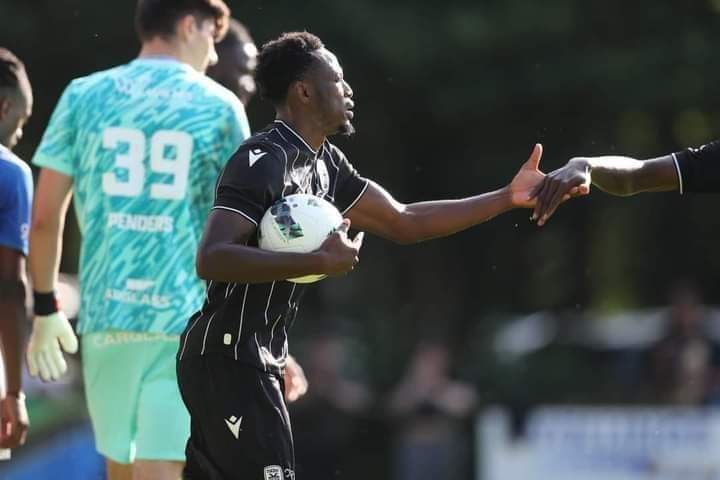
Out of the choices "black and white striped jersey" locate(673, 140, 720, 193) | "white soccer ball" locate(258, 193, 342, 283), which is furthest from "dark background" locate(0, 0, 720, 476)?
"white soccer ball" locate(258, 193, 342, 283)

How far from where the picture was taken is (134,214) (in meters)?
6.65

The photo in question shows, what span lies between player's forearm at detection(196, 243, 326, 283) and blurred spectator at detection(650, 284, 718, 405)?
8588mm

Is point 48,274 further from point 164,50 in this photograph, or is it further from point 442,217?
point 442,217

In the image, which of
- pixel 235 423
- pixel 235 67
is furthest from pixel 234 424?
pixel 235 67

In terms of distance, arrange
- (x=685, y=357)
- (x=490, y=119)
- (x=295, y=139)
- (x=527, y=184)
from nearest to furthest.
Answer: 1. (x=295, y=139)
2. (x=527, y=184)
3. (x=685, y=357)
4. (x=490, y=119)

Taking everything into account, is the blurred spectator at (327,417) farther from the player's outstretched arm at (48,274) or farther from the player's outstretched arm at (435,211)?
the player's outstretched arm at (435,211)

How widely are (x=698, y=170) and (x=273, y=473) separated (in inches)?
93.0

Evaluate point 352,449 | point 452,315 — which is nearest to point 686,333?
point 352,449

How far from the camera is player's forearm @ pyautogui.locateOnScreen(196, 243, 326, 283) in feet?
17.3

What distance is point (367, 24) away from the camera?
16.3 meters

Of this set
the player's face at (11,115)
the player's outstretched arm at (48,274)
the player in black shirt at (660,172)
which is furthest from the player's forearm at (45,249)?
the player in black shirt at (660,172)

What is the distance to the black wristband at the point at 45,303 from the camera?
22.7 feet

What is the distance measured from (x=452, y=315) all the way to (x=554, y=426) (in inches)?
269

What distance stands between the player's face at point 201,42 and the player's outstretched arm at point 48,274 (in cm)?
79
